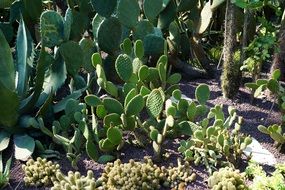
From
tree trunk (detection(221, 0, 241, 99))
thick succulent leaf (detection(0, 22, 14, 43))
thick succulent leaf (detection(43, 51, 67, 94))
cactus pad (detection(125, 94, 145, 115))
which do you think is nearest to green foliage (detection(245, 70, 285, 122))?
tree trunk (detection(221, 0, 241, 99))

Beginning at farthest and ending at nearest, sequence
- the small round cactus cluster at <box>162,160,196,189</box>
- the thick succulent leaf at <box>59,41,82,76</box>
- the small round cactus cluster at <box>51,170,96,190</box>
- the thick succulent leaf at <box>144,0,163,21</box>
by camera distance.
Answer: the thick succulent leaf at <box>144,0,163,21</box> → the thick succulent leaf at <box>59,41,82,76</box> → the small round cactus cluster at <box>162,160,196,189</box> → the small round cactus cluster at <box>51,170,96,190</box>

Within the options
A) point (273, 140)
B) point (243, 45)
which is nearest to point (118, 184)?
point (273, 140)

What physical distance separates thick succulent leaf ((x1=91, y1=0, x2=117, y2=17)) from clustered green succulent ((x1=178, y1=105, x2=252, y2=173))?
906mm

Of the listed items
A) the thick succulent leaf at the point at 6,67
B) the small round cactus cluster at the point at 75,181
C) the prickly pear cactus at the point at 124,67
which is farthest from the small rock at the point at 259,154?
the thick succulent leaf at the point at 6,67

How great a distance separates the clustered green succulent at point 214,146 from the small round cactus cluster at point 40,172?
0.67 meters

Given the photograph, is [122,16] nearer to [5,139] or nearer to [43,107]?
[43,107]

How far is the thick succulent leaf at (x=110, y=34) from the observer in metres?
3.17

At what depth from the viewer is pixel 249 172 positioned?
2.61 metres

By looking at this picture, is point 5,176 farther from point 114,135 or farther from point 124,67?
point 124,67

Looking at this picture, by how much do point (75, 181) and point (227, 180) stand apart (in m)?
0.73

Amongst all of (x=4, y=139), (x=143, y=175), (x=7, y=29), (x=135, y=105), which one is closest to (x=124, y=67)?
(x=135, y=105)

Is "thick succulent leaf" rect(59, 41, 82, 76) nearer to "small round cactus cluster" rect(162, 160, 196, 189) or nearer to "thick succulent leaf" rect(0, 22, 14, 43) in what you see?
"thick succulent leaf" rect(0, 22, 14, 43)

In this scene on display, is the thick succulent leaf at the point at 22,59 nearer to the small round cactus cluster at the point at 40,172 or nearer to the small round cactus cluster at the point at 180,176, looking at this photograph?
the small round cactus cluster at the point at 40,172

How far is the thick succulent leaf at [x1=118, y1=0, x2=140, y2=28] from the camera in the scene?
316cm
